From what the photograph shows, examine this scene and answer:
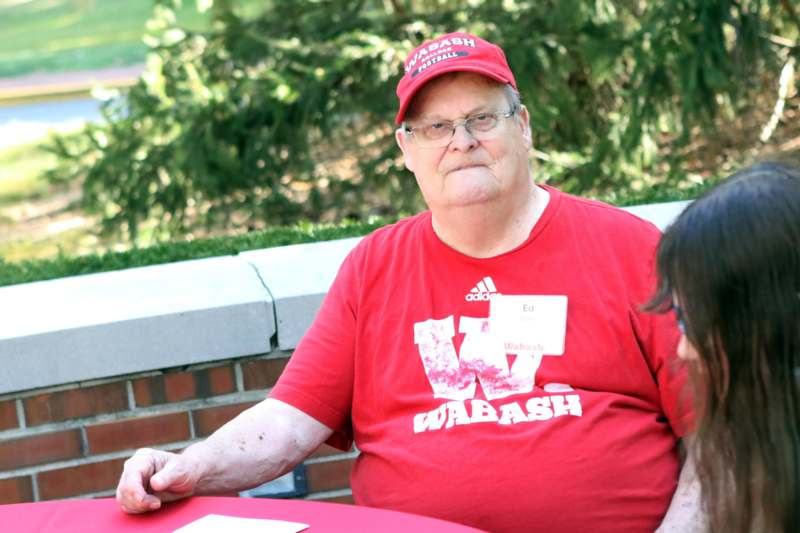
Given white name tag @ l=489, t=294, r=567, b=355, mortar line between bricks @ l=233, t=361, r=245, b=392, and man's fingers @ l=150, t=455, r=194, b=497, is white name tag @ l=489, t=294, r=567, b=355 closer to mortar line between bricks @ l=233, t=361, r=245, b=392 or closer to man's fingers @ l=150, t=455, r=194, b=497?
man's fingers @ l=150, t=455, r=194, b=497

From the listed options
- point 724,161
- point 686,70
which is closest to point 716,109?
point 686,70

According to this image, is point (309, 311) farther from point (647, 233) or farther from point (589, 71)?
point (589, 71)

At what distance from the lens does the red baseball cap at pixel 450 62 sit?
8.45 feet

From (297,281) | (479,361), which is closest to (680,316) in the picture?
(479,361)

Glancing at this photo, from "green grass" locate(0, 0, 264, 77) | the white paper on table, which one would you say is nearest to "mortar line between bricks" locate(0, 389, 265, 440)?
the white paper on table

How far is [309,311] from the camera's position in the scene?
311 centimetres

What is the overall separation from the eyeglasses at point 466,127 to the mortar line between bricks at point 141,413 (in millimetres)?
956

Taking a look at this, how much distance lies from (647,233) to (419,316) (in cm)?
52

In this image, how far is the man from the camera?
2.35 meters

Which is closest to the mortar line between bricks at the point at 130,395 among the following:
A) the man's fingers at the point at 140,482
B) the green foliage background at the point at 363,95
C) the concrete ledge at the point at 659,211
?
the man's fingers at the point at 140,482

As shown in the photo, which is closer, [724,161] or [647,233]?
[647,233]

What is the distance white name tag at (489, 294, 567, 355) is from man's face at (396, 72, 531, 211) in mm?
253

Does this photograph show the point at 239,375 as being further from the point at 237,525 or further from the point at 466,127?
the point at 237,525

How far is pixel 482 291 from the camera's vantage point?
255 centimetres
